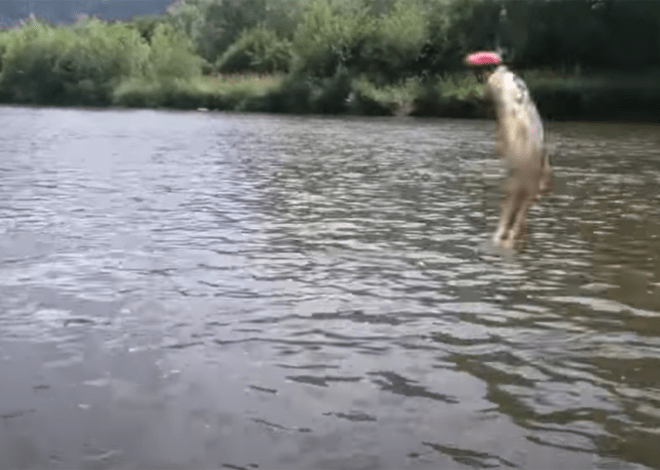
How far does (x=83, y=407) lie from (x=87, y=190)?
15538 mm

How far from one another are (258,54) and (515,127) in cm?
10215

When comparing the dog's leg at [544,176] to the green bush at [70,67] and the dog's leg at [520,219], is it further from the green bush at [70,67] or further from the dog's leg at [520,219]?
the green bush at [70,67]

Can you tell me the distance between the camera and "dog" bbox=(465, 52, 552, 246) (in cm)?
674

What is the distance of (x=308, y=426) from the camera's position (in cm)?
725

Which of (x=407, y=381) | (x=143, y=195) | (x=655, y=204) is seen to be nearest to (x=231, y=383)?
(x=407, y=381)

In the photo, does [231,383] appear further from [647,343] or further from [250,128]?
[250,128]

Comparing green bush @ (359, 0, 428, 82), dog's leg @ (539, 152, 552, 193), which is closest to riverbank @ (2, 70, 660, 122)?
green bush @ (359, 0, 428, 82)

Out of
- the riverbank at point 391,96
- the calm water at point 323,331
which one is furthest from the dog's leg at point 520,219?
the riverbank at point 391,96

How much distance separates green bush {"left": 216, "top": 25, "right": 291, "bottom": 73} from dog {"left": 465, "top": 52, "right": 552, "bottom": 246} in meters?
91.8

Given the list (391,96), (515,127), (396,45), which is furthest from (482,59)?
(396,45)

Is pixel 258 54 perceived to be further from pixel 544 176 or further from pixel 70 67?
pixel 544 176

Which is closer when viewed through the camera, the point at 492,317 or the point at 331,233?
the point at 492,317

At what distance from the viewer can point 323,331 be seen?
10047 mm

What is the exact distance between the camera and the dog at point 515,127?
674 centimetres
